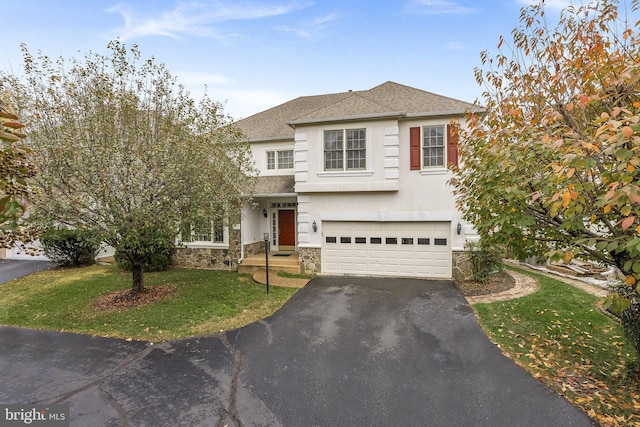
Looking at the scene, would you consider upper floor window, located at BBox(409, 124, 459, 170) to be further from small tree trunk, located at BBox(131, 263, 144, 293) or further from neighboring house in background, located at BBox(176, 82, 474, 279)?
small tree trunk, located at BBox(131, 263, 144, 293)

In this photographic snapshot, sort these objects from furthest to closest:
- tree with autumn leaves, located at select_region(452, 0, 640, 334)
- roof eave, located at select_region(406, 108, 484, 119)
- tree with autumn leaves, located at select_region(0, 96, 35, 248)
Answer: roof eave, located at select_region(406, 108, 484, 119) < tree with autumn leaves, located at select_region(452, 0, 640, 334) < tree with autumn leaves, located at select_region(0, 96, 35, 248)

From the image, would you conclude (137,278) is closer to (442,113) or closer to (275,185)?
(275,185)

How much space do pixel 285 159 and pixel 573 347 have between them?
468 inches

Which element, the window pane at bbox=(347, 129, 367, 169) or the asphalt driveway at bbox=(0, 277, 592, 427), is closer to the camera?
the asphalt driveway at bbox=(0, 277, 592, 427)

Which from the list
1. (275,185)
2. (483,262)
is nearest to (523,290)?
(483,262)

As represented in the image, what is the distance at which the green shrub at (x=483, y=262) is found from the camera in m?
10.1

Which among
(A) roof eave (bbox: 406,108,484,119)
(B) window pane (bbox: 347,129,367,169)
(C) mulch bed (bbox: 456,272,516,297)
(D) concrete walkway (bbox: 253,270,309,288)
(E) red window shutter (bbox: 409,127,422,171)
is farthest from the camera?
(B) window pane (bbox: 347,129,367,169)

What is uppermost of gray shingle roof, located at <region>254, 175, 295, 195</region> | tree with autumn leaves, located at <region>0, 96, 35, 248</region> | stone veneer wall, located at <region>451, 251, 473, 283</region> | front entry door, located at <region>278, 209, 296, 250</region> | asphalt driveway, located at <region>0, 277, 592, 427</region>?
gray shingle roof, located at <region>254, 175, 295, 195</region>

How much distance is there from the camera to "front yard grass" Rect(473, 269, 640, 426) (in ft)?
13.7

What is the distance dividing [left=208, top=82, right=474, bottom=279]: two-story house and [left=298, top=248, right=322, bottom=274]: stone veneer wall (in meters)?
0.04

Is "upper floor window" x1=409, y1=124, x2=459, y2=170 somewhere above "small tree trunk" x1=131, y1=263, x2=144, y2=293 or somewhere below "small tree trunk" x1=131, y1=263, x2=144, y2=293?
above

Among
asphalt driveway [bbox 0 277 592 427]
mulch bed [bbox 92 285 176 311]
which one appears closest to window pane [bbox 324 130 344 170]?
asphalt driveway [bbox 0 277 592 427]

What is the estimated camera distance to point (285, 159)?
1403cm

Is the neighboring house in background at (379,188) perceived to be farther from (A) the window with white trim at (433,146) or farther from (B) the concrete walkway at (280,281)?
(B) the concrete walkway at (280,281)
